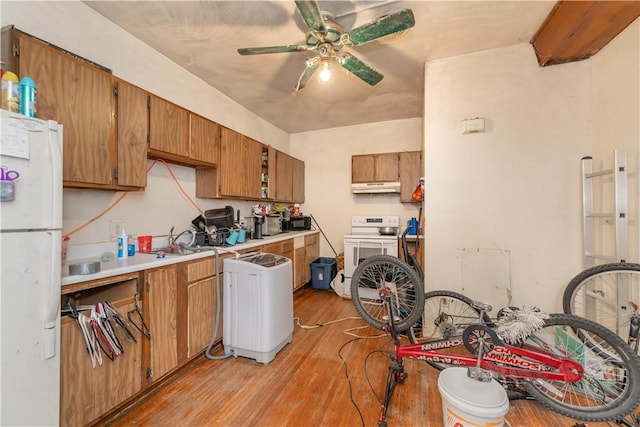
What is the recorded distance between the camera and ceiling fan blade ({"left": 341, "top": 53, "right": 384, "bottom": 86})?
6.38ft

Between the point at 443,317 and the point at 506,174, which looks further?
the point at 506,174

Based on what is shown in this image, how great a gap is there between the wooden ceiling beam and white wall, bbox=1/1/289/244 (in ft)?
10.5

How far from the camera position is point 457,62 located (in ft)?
7.87

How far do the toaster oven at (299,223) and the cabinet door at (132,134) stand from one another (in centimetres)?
245

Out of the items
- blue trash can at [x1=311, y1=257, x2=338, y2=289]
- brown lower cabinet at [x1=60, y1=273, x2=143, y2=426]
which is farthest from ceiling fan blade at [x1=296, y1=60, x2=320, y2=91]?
blue trash can at [x1=311, y1=257, x2=338, y2=289]

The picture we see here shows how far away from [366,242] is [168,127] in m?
2.72

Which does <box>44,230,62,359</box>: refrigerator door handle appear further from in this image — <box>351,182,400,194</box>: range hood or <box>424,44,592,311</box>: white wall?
<box>351,182,400,194</box>: range hood

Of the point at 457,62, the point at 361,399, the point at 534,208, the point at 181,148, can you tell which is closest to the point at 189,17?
the point at 181,148

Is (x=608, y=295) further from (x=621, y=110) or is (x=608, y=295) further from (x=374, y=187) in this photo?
(x=374, y=187)

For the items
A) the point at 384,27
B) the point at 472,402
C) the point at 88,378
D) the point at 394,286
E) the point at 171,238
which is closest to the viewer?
the point at 472,402

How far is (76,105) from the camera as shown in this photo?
1.55 m

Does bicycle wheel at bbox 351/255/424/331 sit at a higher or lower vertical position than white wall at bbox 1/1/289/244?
lower

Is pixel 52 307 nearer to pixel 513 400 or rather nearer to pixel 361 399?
pixel 361 399

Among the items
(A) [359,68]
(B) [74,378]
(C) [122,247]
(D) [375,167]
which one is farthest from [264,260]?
(D) [375,167]
